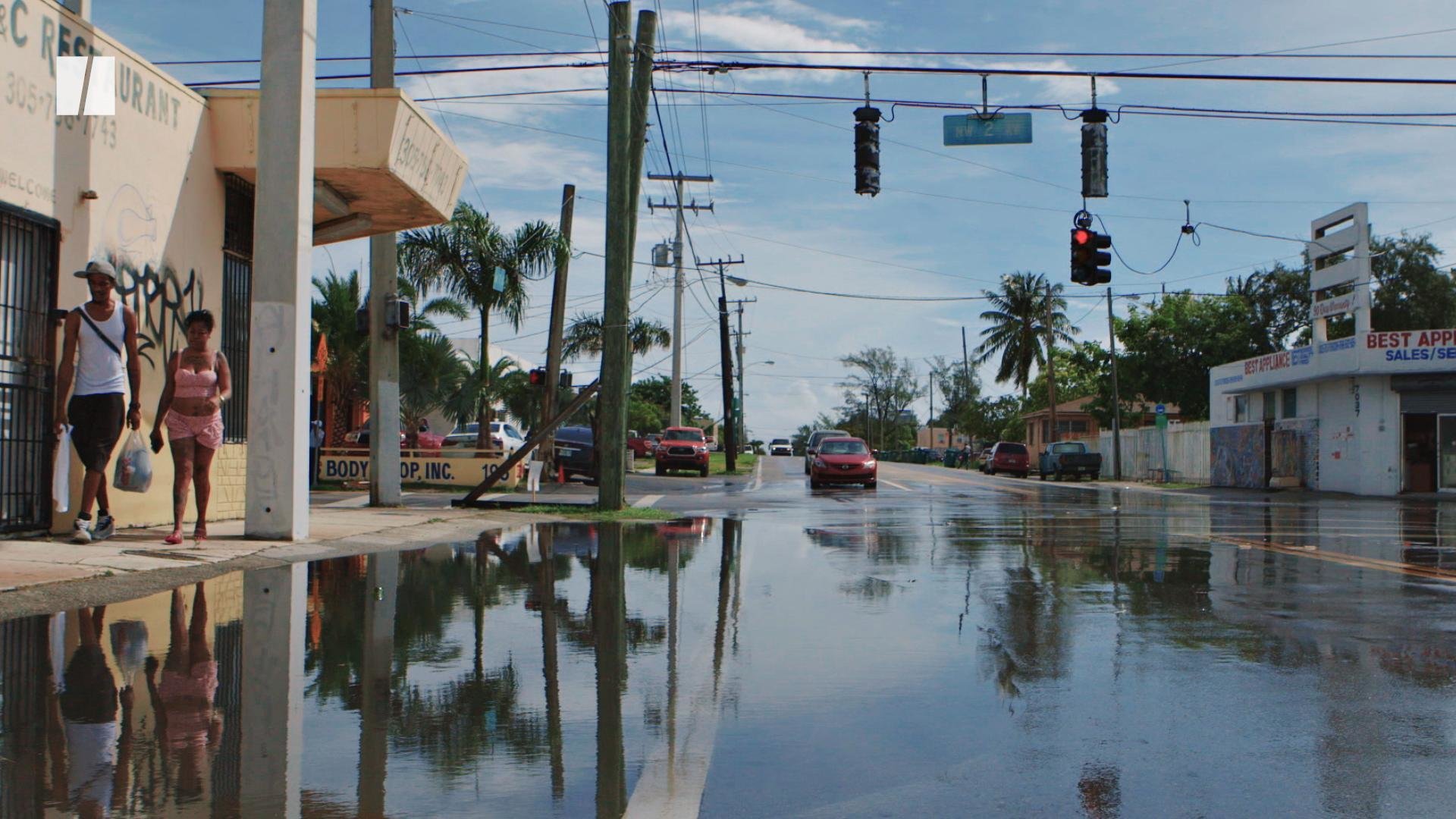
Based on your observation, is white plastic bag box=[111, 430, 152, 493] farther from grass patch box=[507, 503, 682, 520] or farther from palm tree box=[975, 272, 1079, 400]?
palm tree box=[975, 272, 1079, 400]

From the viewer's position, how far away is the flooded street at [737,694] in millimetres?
4172

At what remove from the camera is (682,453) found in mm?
42000

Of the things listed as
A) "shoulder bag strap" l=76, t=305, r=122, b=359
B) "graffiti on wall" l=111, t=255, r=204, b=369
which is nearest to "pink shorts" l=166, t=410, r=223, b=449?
"shoulder bag strap" l=76, t=305, r=122, b=359

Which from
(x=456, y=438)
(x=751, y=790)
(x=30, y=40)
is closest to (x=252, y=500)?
(x=30, y=40)

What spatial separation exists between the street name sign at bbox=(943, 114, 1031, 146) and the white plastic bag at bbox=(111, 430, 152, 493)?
12780 millimetres

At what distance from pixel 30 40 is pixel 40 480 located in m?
3.82

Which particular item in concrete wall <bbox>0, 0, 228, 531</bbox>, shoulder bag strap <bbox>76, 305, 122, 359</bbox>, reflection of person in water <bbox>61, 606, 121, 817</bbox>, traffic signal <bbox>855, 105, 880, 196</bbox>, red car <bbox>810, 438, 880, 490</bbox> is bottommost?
reflection of person in water <bbox>61, 606, 121, 817</bbox>

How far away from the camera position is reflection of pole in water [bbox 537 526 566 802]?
4.34 m

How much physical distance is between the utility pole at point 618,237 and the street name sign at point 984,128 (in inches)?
193

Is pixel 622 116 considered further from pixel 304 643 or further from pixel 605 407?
pixel 304 643

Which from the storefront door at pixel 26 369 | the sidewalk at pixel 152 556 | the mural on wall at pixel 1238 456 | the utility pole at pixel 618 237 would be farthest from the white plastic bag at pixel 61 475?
the mural on wall at pixel 1238 456

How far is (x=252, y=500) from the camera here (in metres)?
11.4

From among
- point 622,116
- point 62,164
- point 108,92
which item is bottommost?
point 62,164

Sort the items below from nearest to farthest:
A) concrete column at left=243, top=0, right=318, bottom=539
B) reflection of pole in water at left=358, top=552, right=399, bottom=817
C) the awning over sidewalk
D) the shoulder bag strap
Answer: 1. reflection of pole in water at left=358, top=552, right=399, bottom=817
2. the shoulder bag strap
3. concrete column at left=243, top=0, right=318, bottom=539
4. the awning over sidewalk
